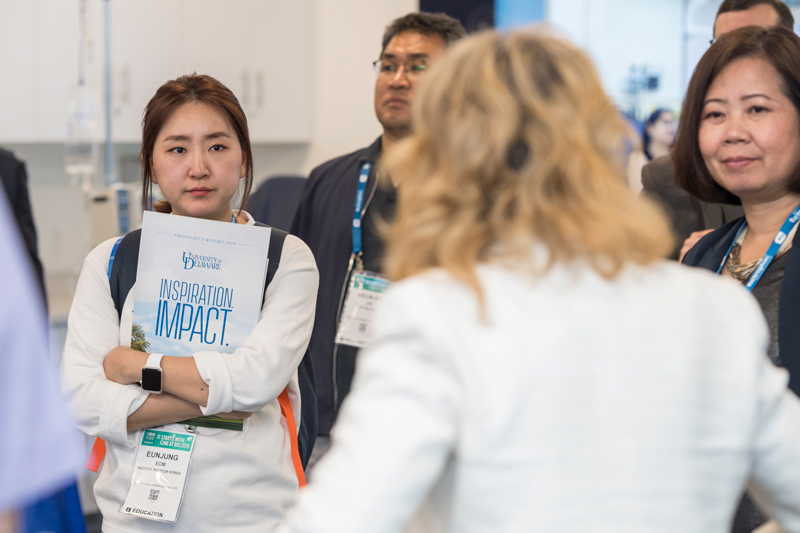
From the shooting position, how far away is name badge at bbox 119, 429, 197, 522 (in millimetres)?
1346

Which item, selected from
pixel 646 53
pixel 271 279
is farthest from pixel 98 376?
pixel 646 53

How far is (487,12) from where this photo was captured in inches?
188

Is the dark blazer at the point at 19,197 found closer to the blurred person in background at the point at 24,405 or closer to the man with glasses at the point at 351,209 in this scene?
the man with glasses at the point at 351,209

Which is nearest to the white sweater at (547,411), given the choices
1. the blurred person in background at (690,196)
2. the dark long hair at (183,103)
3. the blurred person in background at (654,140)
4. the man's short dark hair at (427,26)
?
the dark long hair at (183,103)

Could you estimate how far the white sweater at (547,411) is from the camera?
0.72 metres

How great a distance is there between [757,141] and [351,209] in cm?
124

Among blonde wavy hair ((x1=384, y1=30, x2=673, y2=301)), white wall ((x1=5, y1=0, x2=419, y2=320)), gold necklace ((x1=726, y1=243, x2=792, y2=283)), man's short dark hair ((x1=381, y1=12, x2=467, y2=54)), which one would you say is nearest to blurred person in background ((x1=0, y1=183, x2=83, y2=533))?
blonde wavy hair ((x1=384, y1=30, x2=673, y2=301))

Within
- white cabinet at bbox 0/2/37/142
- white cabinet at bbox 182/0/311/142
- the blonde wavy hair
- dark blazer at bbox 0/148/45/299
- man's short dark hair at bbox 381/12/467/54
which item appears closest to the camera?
the blonde wavy hair

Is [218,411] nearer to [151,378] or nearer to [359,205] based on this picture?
[151,378]

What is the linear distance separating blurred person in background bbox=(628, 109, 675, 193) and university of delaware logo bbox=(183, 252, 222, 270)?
9.53 ft

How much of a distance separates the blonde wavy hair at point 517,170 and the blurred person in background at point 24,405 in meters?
0.35

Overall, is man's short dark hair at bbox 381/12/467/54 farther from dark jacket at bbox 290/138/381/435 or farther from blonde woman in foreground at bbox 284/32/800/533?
blonde woman in foreground at bbox 284/32/800/533

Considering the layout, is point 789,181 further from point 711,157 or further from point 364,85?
point 364,85

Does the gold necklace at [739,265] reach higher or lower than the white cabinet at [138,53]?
lower
